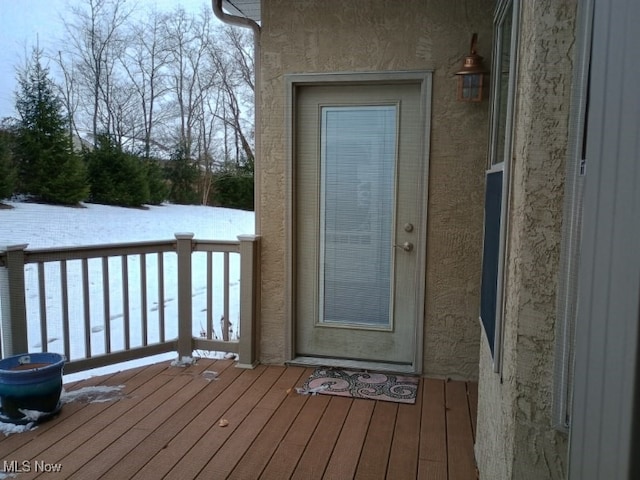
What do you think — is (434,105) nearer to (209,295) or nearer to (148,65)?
A: (209,295)

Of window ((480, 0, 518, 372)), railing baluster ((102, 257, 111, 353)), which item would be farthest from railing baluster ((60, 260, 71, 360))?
window ((480, 0, 518, 372))

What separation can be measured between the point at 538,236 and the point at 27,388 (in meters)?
2.51

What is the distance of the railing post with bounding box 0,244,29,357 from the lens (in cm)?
272

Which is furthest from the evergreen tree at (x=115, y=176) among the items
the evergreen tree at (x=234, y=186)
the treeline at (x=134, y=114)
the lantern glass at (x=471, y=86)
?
the lantern glass at (x=471, y=86)

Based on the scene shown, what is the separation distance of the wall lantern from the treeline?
1608mm

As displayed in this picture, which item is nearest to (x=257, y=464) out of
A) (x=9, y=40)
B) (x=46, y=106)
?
(x=46, y=106)

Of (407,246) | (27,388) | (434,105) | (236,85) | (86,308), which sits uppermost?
(236,85)

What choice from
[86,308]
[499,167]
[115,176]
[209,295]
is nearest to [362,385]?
[209,295]

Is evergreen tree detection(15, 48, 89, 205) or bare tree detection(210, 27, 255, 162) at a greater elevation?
bare tree detection(210, 27, 255, 162)

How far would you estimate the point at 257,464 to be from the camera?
219 cm

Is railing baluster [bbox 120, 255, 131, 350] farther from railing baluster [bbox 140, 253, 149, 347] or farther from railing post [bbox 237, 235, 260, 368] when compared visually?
railing post [bbox 237, 235, 260, 368]

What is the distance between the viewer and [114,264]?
334 cm

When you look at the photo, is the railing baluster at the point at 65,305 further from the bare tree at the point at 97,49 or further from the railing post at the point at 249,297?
the railing post at the point at 249,297

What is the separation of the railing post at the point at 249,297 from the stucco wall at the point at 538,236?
2.13 meters
